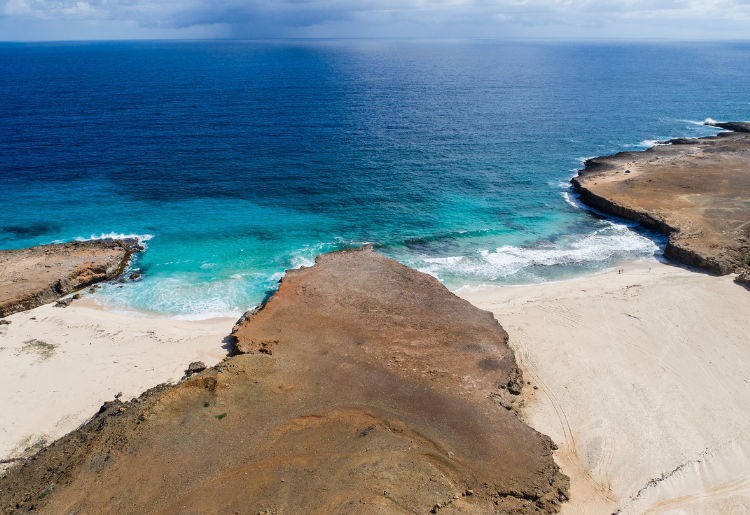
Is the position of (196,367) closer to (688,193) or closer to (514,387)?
(514,387)

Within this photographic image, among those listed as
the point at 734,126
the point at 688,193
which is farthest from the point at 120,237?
the point at 734,126

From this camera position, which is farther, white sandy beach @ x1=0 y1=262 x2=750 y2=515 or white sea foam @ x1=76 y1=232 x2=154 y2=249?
white sea foam @ x1=76 y1=232 x2=154 y2=249

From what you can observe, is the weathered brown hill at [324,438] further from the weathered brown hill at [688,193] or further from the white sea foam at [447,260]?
the weathered brown hill at [688,193]

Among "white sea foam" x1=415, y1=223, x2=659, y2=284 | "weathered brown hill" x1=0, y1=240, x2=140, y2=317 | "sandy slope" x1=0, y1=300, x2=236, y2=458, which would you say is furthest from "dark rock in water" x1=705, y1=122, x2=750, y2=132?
"weathered brown hill" x1=0, y1=240, x2=140, y2=317

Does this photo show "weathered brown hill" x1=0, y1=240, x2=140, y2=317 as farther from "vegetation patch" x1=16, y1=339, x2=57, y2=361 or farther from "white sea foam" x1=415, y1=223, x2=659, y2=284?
"white sea foam" x1=415, y1=223, x2=659, y2=284

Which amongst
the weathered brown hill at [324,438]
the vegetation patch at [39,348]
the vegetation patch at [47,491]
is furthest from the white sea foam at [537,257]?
the vegetation patch at [47,491]

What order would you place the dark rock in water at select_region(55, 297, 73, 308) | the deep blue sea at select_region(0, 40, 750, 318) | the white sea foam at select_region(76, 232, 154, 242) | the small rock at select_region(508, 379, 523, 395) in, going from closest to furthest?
the small rock at select_region(508, 379, 523, 395) → the dark rock in water at select_region(55, 297, 73, 308) → the deep blue sea at select_region(0, 40, 750, 318) → the white sea foam at select_region(76, 232, 154, 242)

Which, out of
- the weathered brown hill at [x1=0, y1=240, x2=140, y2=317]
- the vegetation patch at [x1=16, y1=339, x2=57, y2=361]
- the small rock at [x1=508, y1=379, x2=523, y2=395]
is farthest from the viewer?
the weathered brown hill at [x1=0, y1=240, x2=140, y2=317]
